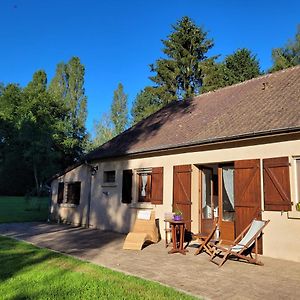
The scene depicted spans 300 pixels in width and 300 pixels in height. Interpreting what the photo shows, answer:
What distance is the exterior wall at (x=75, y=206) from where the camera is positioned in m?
14.1

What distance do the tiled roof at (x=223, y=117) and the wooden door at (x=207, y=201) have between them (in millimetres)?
1265

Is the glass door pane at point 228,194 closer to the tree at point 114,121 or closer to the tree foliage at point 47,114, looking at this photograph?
the tree foliage at point 47,114

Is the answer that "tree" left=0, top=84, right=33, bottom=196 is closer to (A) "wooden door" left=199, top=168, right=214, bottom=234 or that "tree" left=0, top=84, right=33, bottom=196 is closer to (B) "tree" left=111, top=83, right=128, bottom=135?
(B) "tree" left=111, top=83, right=128, bottom=135

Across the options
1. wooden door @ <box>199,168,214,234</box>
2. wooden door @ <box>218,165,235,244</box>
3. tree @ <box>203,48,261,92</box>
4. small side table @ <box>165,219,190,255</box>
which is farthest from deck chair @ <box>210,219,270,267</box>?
tree @ <box>203,48,261,92</box>

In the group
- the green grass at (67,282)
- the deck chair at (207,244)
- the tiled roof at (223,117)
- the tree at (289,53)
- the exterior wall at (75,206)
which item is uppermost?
the tree at (289,53)

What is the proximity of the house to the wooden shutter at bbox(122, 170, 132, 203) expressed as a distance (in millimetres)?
38

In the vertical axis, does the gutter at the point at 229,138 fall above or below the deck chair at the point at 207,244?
above

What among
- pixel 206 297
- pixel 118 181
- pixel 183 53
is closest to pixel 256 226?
pixel 206 297

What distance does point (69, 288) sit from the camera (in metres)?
4.71

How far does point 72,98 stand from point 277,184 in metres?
30.5

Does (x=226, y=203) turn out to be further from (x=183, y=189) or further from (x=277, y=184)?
(x=277, y=184)

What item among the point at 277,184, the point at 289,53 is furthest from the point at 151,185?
the point at 289,53

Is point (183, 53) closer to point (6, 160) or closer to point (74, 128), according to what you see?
point (74, 128)

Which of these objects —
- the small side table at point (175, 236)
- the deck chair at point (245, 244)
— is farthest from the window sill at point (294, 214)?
the small side table at point (175, 236)
